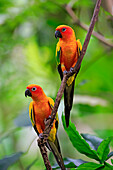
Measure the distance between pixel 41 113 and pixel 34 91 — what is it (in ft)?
0.31

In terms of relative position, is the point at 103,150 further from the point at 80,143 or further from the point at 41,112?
the point at 41,112

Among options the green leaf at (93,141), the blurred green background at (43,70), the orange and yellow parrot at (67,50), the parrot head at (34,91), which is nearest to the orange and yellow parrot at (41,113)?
the parrot head at (34,91)

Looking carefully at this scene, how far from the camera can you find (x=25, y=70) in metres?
2.75

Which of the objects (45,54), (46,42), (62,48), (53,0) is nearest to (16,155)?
(62,48)

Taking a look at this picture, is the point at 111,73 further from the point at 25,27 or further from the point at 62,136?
the point at 25,27

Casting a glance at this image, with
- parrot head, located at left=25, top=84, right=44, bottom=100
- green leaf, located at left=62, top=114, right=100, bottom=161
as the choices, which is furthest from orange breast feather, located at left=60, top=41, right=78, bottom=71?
green leaf, located at left=62, top=114, right=100, bottom=161

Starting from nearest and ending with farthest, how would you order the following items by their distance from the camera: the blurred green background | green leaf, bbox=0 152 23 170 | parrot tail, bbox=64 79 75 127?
1. parrot tail, bbox=64 79 75 127
2. green leaf, bbox=0 152 23 170
3. the blurred green background

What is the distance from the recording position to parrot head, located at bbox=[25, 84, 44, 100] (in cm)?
79

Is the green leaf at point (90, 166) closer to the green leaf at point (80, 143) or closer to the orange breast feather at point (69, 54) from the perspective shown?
the green leaf at point (80, 143)

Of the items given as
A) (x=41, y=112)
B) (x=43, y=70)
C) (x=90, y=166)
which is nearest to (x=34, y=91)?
(x=41, y=112)

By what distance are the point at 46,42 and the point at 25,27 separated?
2.11 ft

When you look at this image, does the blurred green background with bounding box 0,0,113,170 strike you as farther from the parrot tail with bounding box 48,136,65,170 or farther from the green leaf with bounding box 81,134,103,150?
the parrot tail with bounding box 48,136,65,170

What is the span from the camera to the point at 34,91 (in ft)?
2.66

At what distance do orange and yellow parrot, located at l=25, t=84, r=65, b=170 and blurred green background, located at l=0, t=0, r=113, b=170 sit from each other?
2.58ft
